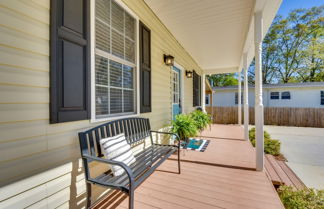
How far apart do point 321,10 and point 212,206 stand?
906 inches

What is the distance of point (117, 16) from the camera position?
2.20 metres

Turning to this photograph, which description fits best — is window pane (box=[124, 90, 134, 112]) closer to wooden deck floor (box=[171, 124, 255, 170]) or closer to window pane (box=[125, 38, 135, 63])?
window pane (box=[125, 38, 135, 63])

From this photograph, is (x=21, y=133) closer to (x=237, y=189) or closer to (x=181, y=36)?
(x=237, y=189)

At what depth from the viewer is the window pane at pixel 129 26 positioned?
94.2 inches

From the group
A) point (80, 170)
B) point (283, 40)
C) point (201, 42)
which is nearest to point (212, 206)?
→ point (80, 170)

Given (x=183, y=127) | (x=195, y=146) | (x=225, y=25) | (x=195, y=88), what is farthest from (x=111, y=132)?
(x=195, y=88)

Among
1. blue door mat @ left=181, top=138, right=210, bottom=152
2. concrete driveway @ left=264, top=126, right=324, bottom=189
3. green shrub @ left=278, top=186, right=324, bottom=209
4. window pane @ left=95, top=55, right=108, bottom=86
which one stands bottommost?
concrete driveway @ left=264, top=126, right=324, bottom=189

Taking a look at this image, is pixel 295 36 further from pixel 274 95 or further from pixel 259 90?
pixel 259 90

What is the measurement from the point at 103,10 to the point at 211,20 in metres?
2.33

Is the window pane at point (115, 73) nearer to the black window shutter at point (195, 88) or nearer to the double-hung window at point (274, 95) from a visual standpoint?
the black window shutter at point (195, 88)

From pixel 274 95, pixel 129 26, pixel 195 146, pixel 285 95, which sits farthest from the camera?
pixel 274 95

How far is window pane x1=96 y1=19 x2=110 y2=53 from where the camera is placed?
1.87 m

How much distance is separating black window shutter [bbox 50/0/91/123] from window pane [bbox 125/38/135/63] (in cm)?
83

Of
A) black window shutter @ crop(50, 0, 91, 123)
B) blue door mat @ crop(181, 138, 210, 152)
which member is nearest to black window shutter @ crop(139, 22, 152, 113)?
black window shutter @ crop(50, 0, 91, 123)
